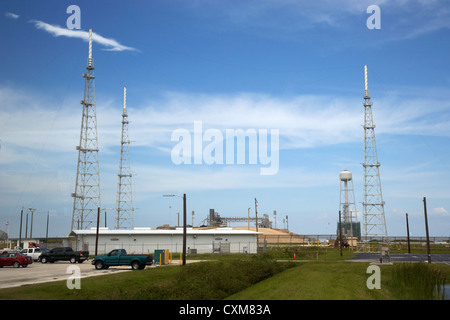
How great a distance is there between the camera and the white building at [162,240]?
2623 inches

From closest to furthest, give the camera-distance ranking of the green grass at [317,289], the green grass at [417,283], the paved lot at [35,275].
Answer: the green grass at [317,289] → the green grass at [417,283] → the paved lot at [35,275]

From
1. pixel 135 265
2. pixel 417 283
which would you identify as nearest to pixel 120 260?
pixel 135 265

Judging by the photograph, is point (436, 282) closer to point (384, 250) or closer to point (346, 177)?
point (384, 250)

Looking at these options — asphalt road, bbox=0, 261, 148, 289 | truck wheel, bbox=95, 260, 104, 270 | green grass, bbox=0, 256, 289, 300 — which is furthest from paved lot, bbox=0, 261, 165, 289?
green grass, bbox=0, 256, 289, 300

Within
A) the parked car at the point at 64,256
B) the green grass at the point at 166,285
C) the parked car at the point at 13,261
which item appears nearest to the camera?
the green grass at the point at 166,285

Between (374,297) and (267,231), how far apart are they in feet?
396

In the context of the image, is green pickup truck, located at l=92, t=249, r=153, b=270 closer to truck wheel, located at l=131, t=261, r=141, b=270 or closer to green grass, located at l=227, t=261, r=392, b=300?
truck wheel, located at l=131, t=261, r=141, b=270

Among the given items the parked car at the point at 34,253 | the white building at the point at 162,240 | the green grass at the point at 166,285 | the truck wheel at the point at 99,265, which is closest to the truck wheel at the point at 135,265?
the truck wheel at the point at 99,265

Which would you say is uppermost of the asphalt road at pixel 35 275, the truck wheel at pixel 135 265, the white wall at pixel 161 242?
the white wall at pixel 161 242

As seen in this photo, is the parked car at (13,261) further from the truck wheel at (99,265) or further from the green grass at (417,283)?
the green grass at (417,283)

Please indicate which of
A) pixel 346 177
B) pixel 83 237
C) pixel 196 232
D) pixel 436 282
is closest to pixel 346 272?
pixel 436 282

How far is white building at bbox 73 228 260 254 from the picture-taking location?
6662 centimetres

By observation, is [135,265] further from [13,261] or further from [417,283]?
[417,283]
